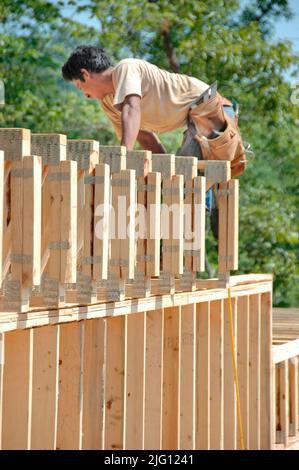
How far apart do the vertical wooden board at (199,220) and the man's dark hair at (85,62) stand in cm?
126

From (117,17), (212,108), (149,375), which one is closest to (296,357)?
(212,108)

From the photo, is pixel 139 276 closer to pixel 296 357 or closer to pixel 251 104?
pixel 296 357

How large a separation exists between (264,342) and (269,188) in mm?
11749

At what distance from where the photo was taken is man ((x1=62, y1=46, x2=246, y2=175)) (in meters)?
6.01

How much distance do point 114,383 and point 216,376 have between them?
1.34 metres

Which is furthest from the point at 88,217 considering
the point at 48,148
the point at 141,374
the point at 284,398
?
the point at 284,398

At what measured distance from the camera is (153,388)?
17.2 ft

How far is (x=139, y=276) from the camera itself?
191 inches

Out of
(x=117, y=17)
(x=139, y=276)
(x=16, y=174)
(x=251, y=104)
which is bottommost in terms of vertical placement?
(x=139, y=276)

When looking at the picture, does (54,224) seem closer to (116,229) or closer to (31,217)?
(31,217)

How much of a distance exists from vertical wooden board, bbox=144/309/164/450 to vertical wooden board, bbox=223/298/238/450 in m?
1.05

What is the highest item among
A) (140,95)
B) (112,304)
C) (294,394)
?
(140,95)

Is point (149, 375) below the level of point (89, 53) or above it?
below

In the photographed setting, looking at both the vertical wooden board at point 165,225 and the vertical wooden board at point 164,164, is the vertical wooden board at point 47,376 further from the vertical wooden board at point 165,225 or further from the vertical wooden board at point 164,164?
the vertical wooden board at point 164,164
